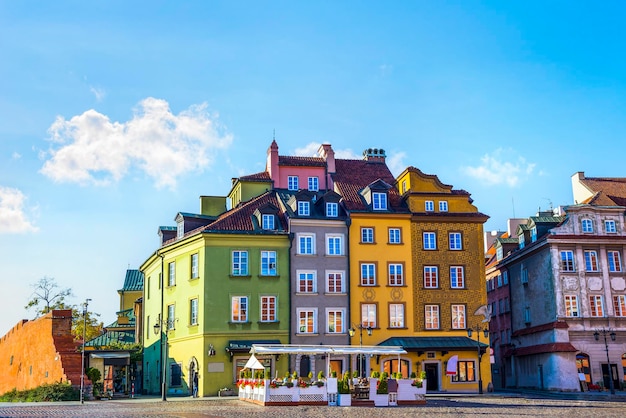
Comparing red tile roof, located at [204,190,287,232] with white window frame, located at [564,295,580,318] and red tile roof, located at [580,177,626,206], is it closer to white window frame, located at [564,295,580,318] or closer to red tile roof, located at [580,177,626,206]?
white window frame, located at [564,295,580,318]

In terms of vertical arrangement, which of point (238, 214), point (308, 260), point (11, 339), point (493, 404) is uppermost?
point (238, 214)

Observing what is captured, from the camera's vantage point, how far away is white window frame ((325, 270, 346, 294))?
49.4 m

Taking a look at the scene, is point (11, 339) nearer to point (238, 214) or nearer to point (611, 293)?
point (238, 214)

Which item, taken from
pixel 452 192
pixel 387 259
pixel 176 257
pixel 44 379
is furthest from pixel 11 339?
pixel 452 192

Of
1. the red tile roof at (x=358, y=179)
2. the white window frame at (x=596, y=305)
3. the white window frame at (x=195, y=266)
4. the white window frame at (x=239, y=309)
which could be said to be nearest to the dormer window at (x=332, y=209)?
the red tile roof at (x=358, y=179)

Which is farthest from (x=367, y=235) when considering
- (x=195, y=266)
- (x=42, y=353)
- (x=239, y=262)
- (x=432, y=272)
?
(x=42, y=353)

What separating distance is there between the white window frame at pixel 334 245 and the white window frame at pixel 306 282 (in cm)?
182

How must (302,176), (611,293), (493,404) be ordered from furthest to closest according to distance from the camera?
1. (302,176)
2. (611,293)
3. (493,404)

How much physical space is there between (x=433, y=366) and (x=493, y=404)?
1299cm

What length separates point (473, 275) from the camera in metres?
51.4

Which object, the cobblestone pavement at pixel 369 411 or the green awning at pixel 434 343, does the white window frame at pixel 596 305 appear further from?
the cobblestone pavement at pixel 369 411

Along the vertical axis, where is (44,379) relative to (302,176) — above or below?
below

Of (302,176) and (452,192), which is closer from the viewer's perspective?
(452,192)

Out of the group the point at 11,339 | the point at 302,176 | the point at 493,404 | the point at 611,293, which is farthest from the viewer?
the point at 11,339
